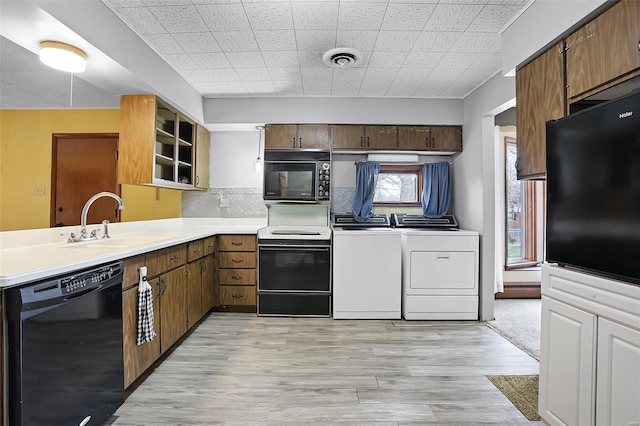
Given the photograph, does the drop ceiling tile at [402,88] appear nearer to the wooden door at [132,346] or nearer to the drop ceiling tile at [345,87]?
the drop ceiling tile at [345,87]

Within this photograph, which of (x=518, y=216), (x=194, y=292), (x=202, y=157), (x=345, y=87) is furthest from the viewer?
(x=518, y=216)

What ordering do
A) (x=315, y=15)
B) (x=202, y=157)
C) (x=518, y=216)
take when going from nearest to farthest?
1. (x=315, y=15)
2. (x=202, y=157)
3. (x=518, y=216)

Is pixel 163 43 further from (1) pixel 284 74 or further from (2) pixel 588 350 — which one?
(2) pixel 588 350

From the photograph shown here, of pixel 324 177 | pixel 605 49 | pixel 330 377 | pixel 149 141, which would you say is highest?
pixel 605 49

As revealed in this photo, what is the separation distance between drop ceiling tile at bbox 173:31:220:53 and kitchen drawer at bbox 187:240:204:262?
5.43ft

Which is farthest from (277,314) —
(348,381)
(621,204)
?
(621,204)

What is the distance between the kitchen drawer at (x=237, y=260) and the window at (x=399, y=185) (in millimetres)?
1715

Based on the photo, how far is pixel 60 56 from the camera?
200 centimetres

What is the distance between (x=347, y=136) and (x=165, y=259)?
2.41m

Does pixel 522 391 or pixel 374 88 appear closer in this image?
pixel 522 391

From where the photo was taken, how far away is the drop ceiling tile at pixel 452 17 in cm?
218

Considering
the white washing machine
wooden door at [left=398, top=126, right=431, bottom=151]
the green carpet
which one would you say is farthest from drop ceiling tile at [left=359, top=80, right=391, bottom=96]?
the green carpet

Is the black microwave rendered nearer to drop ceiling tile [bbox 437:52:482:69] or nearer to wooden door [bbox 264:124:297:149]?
wooden door [bbox 264:124:297:149]

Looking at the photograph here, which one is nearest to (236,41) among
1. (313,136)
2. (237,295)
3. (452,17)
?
(313,136)
